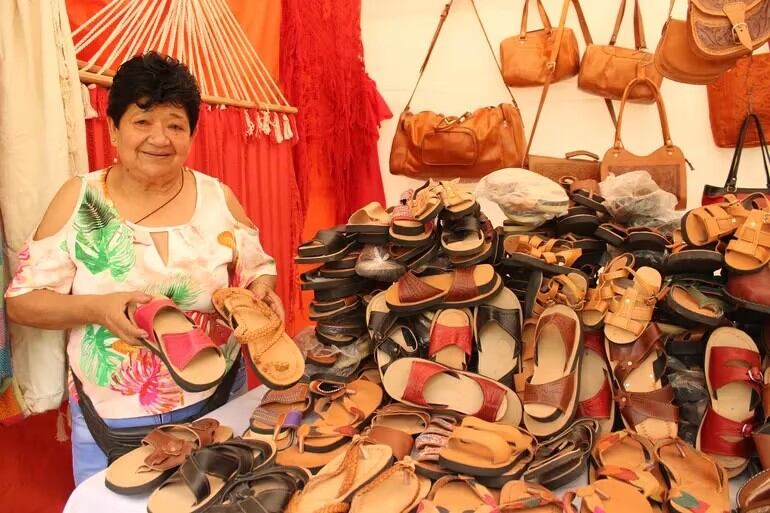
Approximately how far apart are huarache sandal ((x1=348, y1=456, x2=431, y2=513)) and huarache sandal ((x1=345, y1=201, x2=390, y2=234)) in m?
0.65

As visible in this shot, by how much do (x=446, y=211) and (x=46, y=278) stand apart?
96 centimetres

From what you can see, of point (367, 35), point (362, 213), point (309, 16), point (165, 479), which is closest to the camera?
point (165, 479)

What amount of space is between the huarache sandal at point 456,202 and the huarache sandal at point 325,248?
0.96ft

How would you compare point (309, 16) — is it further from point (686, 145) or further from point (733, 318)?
point (733, 318)

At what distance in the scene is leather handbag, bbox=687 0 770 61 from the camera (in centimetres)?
138

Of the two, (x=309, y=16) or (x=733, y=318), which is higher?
(x=309, y=16)

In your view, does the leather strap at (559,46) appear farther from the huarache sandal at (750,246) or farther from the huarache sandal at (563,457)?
the huarache sandal at (563,457)

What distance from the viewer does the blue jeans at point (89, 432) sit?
1382mm

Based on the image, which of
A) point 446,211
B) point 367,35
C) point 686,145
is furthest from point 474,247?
point 367,35

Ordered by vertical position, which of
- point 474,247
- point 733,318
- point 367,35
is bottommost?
point 733,318

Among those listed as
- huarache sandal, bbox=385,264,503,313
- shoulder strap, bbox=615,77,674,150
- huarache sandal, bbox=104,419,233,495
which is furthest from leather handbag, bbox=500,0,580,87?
huarache sandal, bbox=104,419,233,495

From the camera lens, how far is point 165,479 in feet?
3.51

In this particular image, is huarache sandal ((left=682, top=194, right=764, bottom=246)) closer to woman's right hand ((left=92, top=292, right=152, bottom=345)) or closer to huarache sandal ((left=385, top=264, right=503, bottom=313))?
huarache sandal ((left=385, top=264, right=503, bottom=313))

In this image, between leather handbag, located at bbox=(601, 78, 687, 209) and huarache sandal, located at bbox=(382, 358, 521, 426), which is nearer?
huarache sandal, located at bbox=(382, 358, 521, 426)
